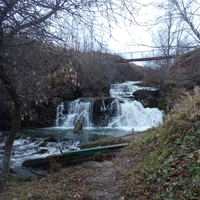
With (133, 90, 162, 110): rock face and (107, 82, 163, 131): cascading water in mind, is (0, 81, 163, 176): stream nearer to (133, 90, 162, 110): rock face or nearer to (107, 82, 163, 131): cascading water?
(107, 82, 163, 131): cascading water

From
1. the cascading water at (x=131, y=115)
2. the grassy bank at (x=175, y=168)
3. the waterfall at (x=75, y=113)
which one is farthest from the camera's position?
the waterfall at (x=75, y=113)

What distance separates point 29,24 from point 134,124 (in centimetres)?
1426

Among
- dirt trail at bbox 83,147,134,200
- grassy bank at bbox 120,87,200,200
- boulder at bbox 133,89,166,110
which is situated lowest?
dirt trail at bbox 83,147,134,200

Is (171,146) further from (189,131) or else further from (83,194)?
(83,194)

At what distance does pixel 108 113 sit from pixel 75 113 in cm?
326

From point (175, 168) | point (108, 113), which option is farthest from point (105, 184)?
point (108, 113)

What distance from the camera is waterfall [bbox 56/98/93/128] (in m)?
17.4

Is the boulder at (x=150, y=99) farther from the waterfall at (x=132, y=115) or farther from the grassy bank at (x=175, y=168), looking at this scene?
the grassy bank at (x=175, y=168)

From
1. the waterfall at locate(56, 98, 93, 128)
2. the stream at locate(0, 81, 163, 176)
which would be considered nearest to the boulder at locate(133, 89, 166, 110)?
the stream at locate(0, 81, 163, 176)

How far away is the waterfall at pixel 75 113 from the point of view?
57.2 ft

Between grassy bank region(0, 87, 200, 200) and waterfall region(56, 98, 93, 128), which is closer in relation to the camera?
grassy bank region(0, 87, 200, 200)

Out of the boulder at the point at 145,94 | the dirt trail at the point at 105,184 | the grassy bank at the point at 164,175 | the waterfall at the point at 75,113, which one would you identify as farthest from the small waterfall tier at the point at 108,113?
the grassy bank at the point at 164,175

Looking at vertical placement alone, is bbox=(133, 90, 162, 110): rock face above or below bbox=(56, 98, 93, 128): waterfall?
above

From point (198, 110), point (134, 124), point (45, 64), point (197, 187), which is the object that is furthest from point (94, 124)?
point (197, 187)
